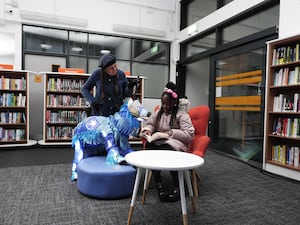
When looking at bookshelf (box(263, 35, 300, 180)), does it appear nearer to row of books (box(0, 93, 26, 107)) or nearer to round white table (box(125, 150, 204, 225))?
round white table (box(125, 150, 204, 225))

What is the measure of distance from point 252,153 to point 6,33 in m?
5.41

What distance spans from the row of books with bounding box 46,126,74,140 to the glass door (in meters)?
3.03

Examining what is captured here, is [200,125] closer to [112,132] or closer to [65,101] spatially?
[112,132]

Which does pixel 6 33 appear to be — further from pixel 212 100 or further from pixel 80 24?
pixel 212 100

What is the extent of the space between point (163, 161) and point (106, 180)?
780mm

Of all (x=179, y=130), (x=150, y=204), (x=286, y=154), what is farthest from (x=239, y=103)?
(x=150, y=204)

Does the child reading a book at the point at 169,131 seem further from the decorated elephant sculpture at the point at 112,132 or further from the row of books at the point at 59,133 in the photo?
the row of books at the point at 59,133

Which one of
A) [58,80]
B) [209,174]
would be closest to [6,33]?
[58,80]

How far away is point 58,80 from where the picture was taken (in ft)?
15.8

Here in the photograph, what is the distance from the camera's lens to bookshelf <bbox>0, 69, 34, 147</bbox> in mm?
4434

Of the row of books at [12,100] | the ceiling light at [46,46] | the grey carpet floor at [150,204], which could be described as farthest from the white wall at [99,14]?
the grey carpet floor at [150,204]

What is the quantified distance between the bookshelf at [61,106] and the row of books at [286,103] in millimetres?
3562

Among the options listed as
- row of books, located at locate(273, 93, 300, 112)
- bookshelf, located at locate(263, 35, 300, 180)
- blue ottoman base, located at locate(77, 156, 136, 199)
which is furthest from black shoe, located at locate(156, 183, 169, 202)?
row of books, located at locate(273, 93, 300, 112)

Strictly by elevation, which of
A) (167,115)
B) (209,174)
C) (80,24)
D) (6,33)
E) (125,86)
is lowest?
(209,174)
